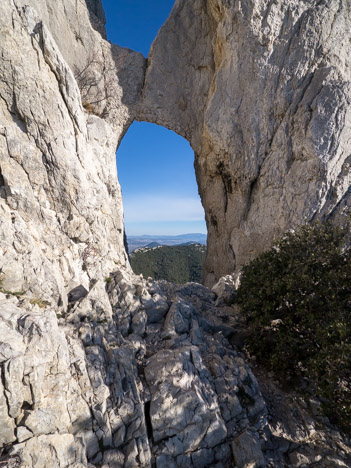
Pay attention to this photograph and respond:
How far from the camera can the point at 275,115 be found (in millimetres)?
20625

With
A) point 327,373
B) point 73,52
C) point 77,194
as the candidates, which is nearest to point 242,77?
point 73,52

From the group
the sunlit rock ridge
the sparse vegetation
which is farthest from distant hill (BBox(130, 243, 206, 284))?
the sparse vegetation

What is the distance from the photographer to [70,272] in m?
13.2

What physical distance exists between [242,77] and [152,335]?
20.5m

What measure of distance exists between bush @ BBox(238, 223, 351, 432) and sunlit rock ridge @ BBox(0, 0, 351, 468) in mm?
1411

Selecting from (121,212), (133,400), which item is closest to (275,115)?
(121,212)

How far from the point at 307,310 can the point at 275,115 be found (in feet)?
51.0

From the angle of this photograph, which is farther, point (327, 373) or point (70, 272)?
point (70, 272)

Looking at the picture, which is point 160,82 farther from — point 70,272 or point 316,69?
point 70,272

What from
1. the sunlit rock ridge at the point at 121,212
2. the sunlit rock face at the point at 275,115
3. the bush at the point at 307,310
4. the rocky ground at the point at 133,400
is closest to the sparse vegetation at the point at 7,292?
the sunlit rock ridge at the point at 121,212

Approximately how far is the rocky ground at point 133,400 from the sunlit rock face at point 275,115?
12343mm

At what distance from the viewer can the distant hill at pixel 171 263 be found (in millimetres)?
75500

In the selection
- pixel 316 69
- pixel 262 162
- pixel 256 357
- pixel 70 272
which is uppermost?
pixel 316 69

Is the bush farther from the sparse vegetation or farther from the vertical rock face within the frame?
the sparse vegetation
